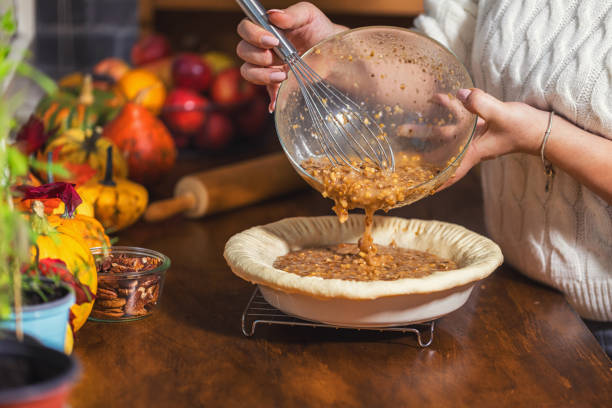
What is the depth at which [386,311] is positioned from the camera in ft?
2.40

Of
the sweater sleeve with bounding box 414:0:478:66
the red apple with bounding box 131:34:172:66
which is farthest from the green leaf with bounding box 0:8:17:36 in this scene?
the red apple with bounding box 131:34:172:66

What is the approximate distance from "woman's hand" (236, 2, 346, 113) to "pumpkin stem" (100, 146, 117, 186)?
29 cm

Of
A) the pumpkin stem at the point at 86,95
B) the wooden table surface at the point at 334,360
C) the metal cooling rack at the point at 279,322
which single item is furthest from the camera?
the pumpkin stem at the point at 86,95

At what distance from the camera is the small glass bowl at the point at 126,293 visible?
79cm

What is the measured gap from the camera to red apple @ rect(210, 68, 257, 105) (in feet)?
5.71

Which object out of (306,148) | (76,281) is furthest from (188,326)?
(306,148)

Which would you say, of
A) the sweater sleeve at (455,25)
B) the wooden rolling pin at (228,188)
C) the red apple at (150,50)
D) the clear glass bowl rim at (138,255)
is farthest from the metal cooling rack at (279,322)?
the red apple at (150,50)

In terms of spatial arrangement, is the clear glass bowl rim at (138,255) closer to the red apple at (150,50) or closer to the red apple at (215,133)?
the red apple at (215,133)

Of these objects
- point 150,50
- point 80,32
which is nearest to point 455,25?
point 150,50

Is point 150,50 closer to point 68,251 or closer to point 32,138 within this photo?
point 32,138

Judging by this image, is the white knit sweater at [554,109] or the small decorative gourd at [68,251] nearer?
the small decorative gourd at [68,251]

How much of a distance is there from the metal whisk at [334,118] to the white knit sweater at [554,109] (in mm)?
238

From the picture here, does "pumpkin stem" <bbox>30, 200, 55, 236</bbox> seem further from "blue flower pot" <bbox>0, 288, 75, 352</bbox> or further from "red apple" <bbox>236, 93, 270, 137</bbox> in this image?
"red apple" <bbox>236, 93, 270, 137</bbox>

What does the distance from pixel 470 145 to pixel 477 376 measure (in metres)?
0.35
